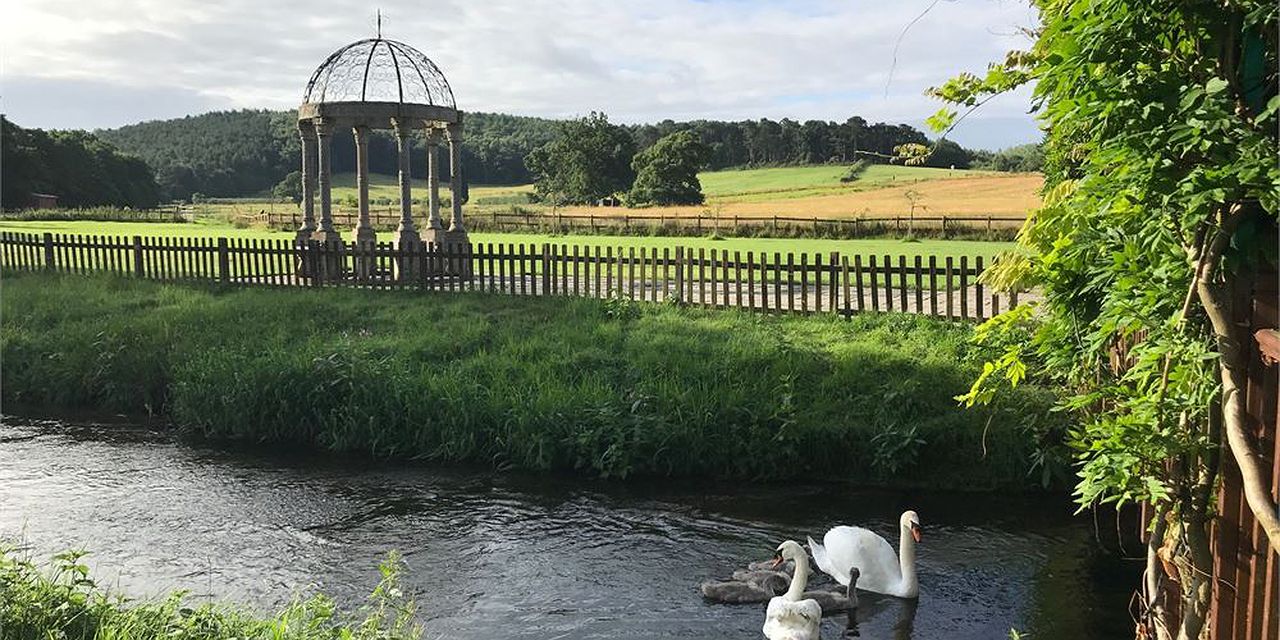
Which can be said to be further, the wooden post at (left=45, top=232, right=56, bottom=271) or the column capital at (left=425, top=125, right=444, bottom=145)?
the column capital at (left=425, top=125, right=444, bottom=145)

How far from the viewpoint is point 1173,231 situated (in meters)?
3.85

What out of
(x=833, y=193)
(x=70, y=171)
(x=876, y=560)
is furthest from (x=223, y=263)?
(x=70, y=171)

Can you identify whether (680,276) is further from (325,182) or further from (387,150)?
(387,150)

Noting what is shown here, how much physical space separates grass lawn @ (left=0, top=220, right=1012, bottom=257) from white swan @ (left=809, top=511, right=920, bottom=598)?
2257 centimetres

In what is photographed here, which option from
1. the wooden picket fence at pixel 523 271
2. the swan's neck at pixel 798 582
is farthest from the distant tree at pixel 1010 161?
the swan's neck at pixel 798 582

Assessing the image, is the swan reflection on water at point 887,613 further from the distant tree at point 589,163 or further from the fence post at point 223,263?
the distant tree at point 589,163

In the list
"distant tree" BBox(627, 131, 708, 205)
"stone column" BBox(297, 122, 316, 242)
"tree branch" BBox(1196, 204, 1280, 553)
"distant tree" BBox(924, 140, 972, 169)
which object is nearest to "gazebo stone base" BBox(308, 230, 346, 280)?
"stone column" BBox(297, 122, 316, 242)

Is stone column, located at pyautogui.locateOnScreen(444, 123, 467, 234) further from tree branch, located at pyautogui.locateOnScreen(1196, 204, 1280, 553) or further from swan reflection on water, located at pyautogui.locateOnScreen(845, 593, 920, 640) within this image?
tree branch, located at pyautogui.locateOnScreen(1196, 204, 1280, 553)

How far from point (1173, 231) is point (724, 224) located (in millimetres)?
42702

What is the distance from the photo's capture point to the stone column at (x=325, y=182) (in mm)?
23000

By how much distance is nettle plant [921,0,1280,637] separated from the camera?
3465 millimetres

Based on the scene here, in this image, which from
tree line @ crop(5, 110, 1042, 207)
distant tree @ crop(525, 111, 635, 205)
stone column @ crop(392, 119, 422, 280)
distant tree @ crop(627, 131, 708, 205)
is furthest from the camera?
tree line @ crop(5, 110, 1042, 207)

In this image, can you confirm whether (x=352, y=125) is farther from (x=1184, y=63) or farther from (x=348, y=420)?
(x=1184, y=63)

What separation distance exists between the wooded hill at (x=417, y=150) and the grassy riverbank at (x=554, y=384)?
7228 centimetres
